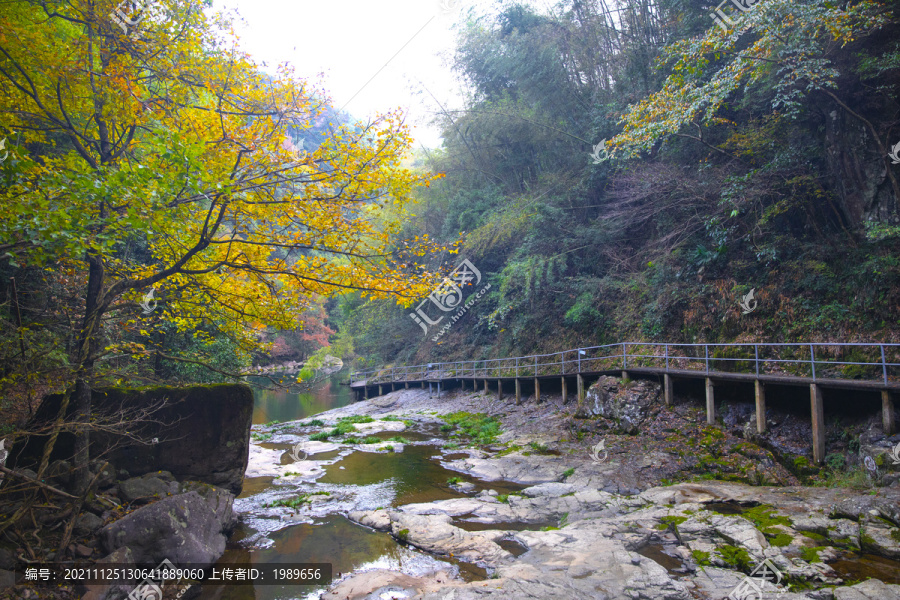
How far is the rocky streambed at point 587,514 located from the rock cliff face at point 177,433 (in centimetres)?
115

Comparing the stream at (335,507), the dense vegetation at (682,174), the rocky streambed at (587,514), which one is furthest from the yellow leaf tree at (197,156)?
the dense vegetation at (682,174)

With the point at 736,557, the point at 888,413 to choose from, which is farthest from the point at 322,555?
the point at 888,413

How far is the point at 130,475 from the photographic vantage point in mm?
6125

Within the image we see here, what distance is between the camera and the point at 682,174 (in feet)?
42.8

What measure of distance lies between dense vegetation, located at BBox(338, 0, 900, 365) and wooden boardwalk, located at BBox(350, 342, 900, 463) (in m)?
0.47

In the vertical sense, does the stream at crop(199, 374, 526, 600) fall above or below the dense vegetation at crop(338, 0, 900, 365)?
below

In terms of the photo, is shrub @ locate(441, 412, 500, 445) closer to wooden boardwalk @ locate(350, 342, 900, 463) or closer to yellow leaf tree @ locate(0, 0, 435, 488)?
wooden boardwalk @ locate(350, 342, 900, 463)

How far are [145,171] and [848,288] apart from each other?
41.8ft

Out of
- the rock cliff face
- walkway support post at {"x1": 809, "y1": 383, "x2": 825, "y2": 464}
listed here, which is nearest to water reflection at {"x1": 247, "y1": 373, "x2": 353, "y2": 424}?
the rock cliff face

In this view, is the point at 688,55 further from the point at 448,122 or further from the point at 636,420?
the point at 448,122

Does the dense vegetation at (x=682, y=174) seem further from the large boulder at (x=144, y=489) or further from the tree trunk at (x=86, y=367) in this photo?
the large boulder at (x=144, y=489)

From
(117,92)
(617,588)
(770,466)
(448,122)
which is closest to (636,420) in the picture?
(770,466)

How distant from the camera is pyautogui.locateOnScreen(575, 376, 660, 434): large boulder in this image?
10812mm

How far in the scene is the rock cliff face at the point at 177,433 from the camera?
5902 millimetres
